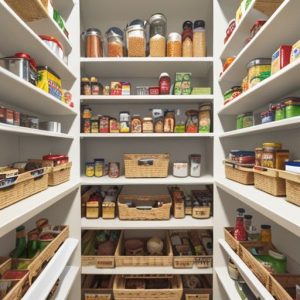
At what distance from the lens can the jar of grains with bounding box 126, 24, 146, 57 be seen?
1.53m

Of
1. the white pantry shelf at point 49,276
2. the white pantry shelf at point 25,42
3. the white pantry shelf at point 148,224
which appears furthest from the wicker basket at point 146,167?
the white pantry shelf at point 25,42

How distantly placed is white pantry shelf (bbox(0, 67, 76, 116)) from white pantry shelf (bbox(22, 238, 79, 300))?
80 centimetres

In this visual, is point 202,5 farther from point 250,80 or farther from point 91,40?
point 250,80

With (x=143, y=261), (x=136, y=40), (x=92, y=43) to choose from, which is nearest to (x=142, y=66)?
(x=136, y=40)

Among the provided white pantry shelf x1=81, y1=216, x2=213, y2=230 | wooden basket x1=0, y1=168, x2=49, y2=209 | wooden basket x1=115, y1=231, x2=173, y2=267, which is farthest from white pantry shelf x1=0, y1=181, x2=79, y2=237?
wooden basket x1=115, y1=231, x2=173, y2=267

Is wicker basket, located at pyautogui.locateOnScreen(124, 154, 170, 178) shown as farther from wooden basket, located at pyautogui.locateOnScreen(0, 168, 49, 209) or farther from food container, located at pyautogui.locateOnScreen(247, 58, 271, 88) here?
food container, located at pyautogui.locateOnScreen(247, 58, 271, 88)

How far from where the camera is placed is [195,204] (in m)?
1.61

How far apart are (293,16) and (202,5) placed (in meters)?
1.13

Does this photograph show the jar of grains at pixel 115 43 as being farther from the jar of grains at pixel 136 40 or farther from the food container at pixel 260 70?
the food container at pixel 260 70

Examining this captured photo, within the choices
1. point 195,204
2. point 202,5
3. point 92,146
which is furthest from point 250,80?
point 92,146

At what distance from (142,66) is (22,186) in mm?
1130

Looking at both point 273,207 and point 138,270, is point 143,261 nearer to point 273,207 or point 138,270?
point 138,270

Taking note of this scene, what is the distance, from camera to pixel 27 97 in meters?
1.13

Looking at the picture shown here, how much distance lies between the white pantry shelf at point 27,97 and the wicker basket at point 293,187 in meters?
1.05
